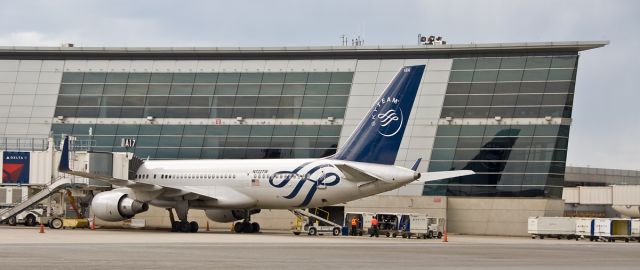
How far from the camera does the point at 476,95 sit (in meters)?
72.2

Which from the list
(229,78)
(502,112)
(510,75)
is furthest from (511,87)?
(229,78)

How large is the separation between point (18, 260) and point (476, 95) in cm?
4854

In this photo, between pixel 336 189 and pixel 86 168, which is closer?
pixel 336 189

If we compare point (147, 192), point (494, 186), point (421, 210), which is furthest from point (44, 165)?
point (494, 186)

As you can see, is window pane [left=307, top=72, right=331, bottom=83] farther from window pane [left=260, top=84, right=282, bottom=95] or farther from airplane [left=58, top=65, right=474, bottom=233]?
airplane [left=58, top=65, right=474, bottom=233]

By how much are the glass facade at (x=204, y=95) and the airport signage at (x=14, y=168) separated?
15339 mm

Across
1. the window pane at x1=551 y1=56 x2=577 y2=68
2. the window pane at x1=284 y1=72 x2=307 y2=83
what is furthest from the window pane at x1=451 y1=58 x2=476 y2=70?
the window pane at x1=284 y1=72 x2=307 y2=83

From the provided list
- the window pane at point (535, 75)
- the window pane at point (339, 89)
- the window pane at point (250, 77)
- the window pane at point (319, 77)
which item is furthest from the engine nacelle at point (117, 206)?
the window pane at point (535, 75)

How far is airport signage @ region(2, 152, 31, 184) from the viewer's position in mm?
63844

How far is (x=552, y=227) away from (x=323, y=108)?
19388 millimetres

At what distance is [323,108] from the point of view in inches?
2970

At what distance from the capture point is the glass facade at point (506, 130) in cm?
7062

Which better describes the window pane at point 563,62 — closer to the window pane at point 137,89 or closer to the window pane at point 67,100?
the window pane at point 137,89

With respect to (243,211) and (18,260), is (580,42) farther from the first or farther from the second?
(18,260)
